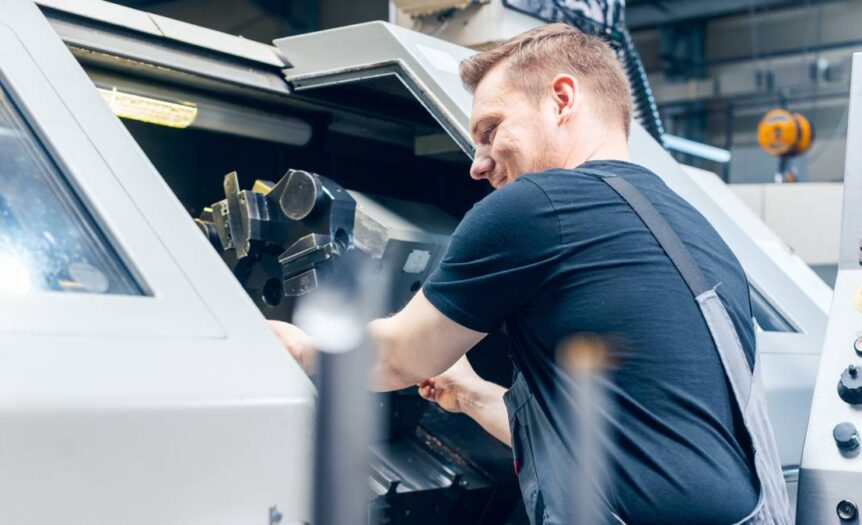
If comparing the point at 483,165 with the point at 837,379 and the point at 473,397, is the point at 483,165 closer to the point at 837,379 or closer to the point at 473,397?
the point at 473,397

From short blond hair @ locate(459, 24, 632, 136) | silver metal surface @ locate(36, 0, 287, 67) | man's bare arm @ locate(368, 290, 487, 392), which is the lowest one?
man's bare arm @ locate(368, 290, 487, 392)

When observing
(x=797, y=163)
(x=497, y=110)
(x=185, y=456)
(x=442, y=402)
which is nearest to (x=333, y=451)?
(x=185, y=456)

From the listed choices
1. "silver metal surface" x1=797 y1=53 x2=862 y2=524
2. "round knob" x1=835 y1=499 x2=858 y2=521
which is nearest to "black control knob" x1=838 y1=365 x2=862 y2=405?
"silver metal surface" x1=797 y1=53 x2=862 y2=524

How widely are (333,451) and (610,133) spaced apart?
0.92m

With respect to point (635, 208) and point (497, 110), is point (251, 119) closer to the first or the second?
point (497, 110)

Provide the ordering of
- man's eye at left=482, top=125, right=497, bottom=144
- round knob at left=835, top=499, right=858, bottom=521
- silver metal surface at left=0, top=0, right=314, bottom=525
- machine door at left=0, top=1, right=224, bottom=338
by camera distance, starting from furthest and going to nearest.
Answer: man's eye at left=482, top=125, right=497, bottom=144 < round knob at left=835, top=499, right=858, bottom=521 < machine door at left=0, top=1, right=224, bottom=338 < silver metal surface at left=0, top=0, right=314, bottom=525

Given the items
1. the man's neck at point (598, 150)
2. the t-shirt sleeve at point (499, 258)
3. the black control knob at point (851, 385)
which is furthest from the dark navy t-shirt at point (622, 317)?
the black control knob at point (851, 385)

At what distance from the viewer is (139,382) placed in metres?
0.69

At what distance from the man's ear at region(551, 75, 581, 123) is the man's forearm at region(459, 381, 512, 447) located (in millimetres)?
410

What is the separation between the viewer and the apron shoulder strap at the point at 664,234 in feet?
3.51

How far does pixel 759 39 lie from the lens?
9.08 metres

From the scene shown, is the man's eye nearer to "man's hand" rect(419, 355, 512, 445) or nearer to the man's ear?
the man's ear

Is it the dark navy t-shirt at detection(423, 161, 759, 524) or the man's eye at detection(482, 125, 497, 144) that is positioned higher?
the man's eye at detection(482, 125, 497, 144)

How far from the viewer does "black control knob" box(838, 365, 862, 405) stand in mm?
1246
